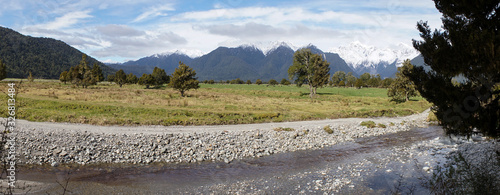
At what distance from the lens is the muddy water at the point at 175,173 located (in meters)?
13.5

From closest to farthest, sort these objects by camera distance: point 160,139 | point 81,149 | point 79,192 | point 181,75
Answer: point 79,192 → point 81,149 → point 160,139 → point 181,75

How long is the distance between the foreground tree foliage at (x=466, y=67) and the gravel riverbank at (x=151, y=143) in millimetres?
11882

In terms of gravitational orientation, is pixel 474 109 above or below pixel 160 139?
above

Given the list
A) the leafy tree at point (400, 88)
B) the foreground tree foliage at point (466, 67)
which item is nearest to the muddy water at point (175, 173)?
the foreground tree foliage at point (466, 67)

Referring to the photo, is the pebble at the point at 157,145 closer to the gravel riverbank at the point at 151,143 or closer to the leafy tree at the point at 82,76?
the gravel riverbank at the point at 151,143

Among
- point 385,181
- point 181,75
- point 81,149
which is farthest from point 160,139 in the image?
point 181,75

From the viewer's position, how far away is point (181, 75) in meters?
58.9

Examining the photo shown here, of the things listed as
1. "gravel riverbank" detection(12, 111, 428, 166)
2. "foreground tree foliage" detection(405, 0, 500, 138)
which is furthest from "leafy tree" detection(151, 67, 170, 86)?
"foreground tree foliage" detection(405, 0, 500, 138)

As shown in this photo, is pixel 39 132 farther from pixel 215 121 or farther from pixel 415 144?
pixel 415 144

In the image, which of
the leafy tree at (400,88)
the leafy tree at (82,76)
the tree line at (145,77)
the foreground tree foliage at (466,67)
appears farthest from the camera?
the leafy tree at (82,76)

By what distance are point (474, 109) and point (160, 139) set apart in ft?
63.7

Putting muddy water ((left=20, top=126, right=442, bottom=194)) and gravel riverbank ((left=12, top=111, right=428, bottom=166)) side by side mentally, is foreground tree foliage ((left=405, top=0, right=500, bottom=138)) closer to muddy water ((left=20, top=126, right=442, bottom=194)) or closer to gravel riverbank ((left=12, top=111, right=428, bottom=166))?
muddy water ((left=20, top=126, right=442, bottom=194))

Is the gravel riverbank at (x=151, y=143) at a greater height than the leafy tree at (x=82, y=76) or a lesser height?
lesser

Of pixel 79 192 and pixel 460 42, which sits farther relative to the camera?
pixel 79 192
